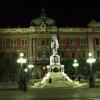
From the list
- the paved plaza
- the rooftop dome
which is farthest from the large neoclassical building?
the paved plaza

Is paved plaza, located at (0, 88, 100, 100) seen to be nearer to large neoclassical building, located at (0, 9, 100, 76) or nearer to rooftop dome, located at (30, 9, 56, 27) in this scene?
large neoclassical building, located at (0, 9, 100, 76)

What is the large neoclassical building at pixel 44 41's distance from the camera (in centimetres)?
13112

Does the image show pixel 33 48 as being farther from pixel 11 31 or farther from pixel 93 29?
pixel 93 29

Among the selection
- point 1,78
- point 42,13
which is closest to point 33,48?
point 42,13

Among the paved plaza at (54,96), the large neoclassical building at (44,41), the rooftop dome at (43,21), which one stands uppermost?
the rooftop dome at (43,21)

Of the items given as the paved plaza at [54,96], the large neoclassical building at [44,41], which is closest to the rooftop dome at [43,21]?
the large neoclassical building at [44,41]

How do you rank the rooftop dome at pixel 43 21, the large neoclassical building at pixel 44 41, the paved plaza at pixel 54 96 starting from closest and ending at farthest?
the paved plaza at pixel 54 96, the large neoclassical building at pixel 44 41, the rooftop dome at pixel 43 21

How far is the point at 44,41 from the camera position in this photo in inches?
5266

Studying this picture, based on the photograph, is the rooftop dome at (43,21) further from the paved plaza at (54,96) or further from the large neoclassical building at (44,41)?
the paved plaza at (54,96)

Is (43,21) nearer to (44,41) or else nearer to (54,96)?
(44,41)

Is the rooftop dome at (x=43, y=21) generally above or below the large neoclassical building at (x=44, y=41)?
above

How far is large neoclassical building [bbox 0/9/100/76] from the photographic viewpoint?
131125 millimetres

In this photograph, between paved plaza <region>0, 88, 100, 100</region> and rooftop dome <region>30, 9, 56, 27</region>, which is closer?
paved plaza <region>0, 88, 100, 100</region>

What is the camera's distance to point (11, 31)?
131 meters
